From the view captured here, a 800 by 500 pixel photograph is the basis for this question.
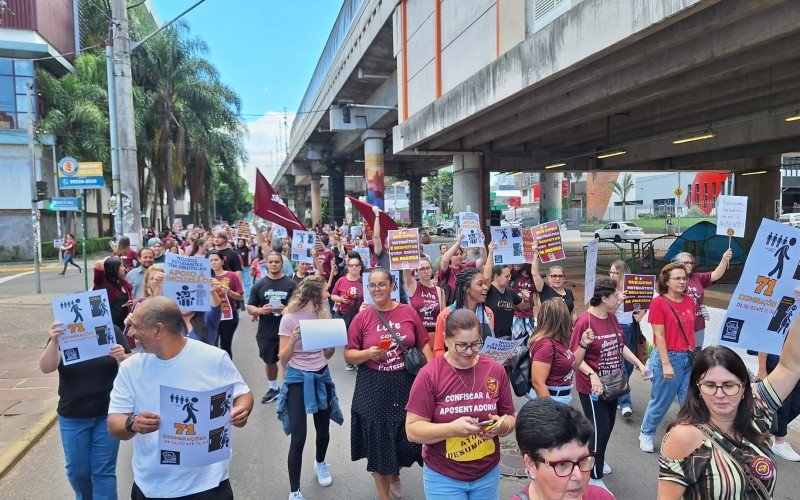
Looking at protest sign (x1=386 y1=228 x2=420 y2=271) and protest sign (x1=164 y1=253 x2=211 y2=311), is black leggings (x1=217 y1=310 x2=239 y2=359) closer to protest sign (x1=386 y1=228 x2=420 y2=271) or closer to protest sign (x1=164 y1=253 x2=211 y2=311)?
protest sign (x1=164 y1=253 x2=211 y2=311)

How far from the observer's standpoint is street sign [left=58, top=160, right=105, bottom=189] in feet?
45.3

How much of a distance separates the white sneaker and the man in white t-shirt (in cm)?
515

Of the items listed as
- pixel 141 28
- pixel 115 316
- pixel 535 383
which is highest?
pixel 141 28

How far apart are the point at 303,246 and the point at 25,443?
4.99 meters

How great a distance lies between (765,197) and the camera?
918 inches

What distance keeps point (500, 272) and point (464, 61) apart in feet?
34.9

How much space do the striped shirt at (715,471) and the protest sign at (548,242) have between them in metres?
5.08

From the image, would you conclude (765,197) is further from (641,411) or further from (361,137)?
(641,411)

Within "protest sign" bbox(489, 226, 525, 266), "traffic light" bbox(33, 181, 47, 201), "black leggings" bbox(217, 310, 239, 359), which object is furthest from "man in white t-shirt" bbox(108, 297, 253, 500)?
"traffic light" bbox(33, 181, 47, 201)

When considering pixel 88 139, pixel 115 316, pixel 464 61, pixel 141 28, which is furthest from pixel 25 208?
pixel 115 316

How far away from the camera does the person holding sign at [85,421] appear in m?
3.60

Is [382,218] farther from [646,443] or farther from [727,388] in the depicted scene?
[727,388]

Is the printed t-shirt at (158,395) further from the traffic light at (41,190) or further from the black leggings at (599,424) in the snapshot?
the traffic light at (41,190)

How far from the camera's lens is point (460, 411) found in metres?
2.89
